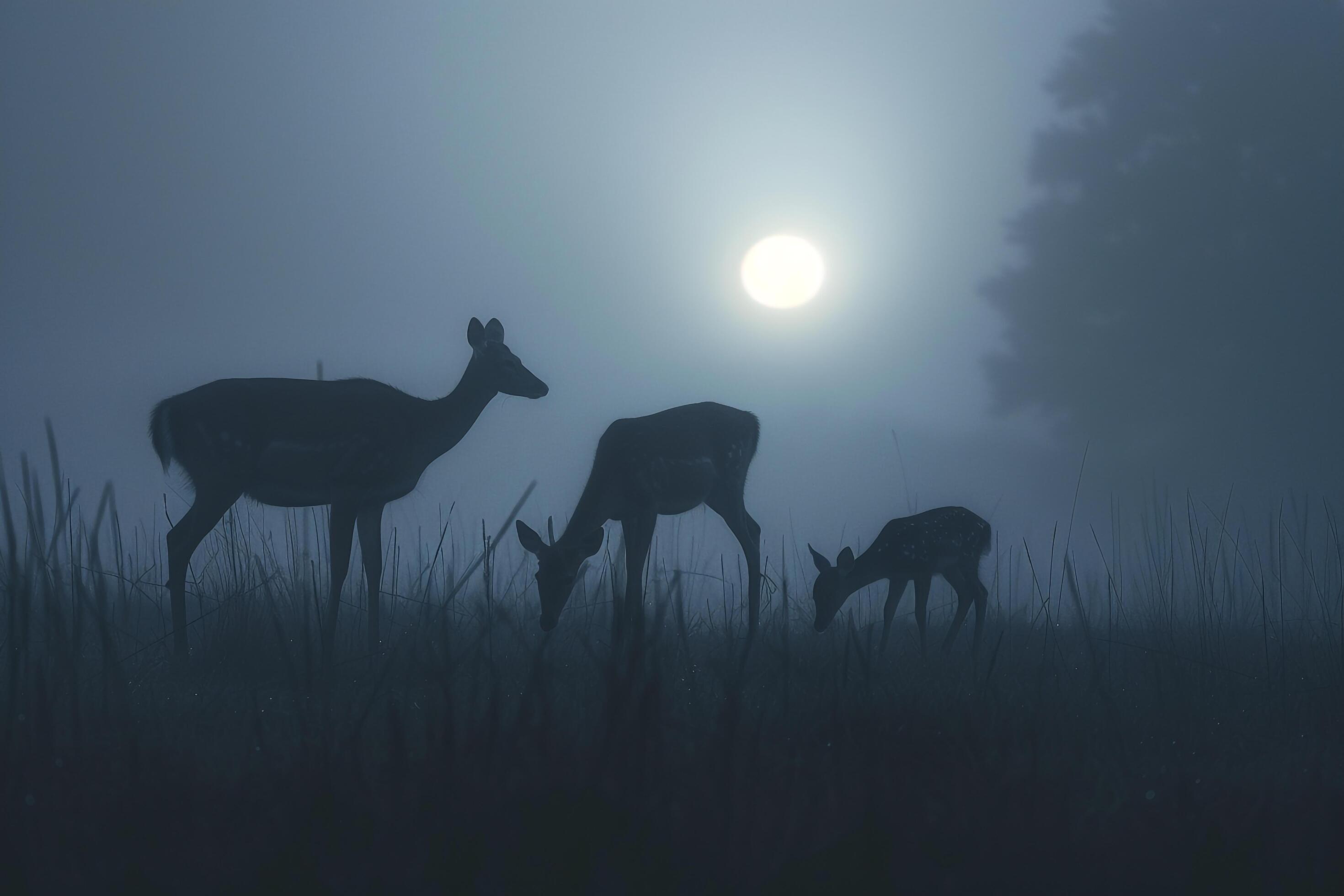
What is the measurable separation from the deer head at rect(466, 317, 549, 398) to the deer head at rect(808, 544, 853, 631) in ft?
7.16

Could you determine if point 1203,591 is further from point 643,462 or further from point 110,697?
point 110,697

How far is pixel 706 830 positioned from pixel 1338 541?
14.7ft

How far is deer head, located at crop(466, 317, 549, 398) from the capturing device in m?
6.48

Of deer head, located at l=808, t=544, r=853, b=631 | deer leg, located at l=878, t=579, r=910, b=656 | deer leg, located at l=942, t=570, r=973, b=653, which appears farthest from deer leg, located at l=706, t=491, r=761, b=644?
deer leg, located at l=942, t=570, r=973, b=653

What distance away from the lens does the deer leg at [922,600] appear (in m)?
6.58

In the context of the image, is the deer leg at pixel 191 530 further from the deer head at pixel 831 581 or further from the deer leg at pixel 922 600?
the deer leg at pixel 922 600

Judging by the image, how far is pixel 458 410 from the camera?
6406 millimetres

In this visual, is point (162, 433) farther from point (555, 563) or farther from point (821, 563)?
point (821, 563)

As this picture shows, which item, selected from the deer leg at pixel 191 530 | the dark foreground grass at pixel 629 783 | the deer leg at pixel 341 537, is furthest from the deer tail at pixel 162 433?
the dark foreground grass at pixel 629 783

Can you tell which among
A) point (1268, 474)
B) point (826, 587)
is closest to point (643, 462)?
point (826, 587)

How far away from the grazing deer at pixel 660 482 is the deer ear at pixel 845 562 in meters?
0.58

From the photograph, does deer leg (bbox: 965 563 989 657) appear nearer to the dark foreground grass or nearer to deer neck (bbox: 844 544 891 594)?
deer neck (bbox: 844 544 891 594)

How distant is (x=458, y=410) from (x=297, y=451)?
104 cm

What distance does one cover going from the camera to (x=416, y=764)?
2502 millimetres
